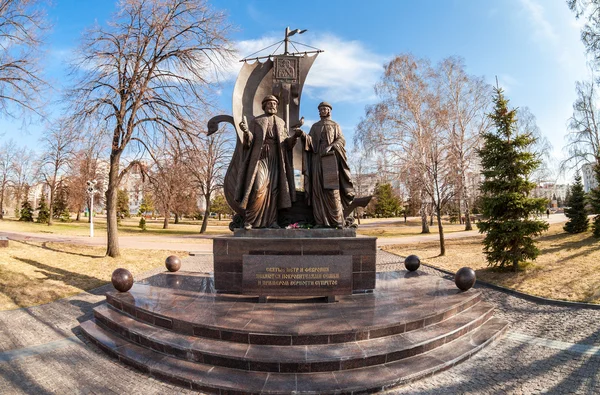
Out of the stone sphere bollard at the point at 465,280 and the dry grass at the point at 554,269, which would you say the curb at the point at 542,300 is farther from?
the stone sphere bollard at the point at 465,280

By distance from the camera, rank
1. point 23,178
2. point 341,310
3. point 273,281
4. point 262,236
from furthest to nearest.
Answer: point 23,178
point 262,236
point 273,281
point 341,310

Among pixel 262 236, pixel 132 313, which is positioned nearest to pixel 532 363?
pixel 262 236

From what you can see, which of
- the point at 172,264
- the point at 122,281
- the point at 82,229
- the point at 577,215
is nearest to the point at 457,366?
the point at 122,281

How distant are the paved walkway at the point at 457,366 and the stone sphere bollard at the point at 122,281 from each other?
1049 mm

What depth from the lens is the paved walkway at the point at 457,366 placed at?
4051mm

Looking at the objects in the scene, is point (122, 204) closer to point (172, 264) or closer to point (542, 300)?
point (172, 264)

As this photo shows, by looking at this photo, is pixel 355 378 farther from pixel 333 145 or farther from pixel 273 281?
pixel 333 145

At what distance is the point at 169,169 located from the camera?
14.9m

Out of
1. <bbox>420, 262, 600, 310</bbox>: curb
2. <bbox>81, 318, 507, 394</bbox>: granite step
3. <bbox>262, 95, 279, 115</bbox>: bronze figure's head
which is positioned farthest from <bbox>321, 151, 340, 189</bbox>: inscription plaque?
<bbox>420, 262, 600, 310</bbox>: curb

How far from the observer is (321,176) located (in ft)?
23.5

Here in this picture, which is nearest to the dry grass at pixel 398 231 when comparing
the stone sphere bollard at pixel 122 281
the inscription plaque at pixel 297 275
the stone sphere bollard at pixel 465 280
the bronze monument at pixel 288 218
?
the stone sphere bollard at pixel 465 280

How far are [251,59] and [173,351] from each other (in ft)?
23.7

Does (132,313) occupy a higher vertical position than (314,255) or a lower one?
lower

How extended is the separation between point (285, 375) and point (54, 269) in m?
11.2
